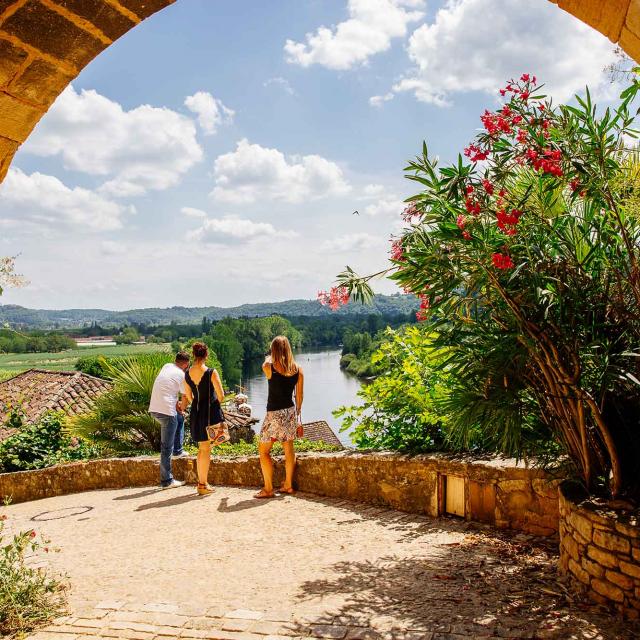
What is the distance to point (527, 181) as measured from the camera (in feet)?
10.8

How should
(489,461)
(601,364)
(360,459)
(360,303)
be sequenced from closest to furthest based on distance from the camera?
(601,364) < (360,303) < (489,461) < (360,459)

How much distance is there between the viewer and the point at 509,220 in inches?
105

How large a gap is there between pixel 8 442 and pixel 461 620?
7.24 meters

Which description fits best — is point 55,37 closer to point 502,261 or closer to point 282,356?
point 502,261

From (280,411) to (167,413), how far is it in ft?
5.17

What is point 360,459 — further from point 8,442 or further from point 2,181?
point 8,442

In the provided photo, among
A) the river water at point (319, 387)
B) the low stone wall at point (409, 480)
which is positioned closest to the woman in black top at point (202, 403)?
the low stone wall at point (409, 480)

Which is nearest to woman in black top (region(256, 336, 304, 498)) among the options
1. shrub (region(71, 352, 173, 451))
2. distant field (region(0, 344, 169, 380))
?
shrub (region(71, 352, 173, 451))

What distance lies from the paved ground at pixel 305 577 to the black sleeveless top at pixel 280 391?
822 millimetres

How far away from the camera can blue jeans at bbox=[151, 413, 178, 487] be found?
5871 millimetres

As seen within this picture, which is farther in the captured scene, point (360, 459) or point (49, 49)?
point (360, 459)

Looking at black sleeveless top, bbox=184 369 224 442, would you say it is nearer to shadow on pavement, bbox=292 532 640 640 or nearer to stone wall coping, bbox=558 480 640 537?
shadow on pavement, bbox=292 532 640 640

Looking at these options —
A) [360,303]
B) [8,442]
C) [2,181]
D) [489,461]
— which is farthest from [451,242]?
[8,442]

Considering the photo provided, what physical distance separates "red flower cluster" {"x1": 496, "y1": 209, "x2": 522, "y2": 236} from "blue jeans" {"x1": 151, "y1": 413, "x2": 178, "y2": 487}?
14.0ft
